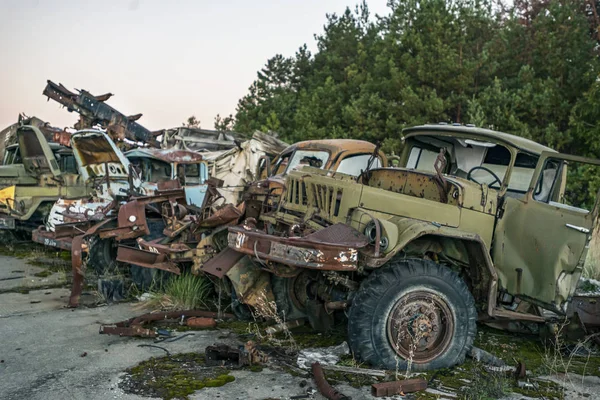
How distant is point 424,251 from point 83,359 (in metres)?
2.98

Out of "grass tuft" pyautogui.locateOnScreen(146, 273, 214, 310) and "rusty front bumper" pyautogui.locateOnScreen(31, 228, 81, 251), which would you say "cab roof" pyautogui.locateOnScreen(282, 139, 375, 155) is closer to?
"grass tuft" pyautogui.locateOnScreen(146, 273, 214, 310)

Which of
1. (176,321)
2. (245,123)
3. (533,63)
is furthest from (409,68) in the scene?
(176,321)

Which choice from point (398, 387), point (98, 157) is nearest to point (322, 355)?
point (398, 387)

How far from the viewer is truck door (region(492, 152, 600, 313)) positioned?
4.67 meters

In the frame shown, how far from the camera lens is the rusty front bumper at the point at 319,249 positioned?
4.16 metres

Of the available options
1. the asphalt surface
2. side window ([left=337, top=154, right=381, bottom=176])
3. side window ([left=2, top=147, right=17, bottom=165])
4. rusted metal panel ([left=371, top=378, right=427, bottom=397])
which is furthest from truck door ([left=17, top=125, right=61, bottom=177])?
Result: rusted metal panel ([left=371, top=378, right=427, bottom=397])

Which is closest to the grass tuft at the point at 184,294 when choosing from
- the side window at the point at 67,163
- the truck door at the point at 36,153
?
the truck door at the point at 36,153

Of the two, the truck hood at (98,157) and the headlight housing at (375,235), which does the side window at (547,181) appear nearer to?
the headlight housing at (375,235)

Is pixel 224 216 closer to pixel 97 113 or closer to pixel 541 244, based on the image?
pixel 541 244

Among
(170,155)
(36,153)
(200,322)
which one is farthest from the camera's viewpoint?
(36,153)

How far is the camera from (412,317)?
4406 mm

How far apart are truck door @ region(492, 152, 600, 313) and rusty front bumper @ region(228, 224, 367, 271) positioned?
4.89 ft

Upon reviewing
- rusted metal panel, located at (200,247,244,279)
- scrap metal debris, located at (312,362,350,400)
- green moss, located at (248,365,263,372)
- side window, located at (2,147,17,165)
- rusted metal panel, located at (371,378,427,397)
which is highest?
side window, located at (2,147,17,165)

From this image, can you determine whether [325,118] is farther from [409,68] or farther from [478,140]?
[478,140]
